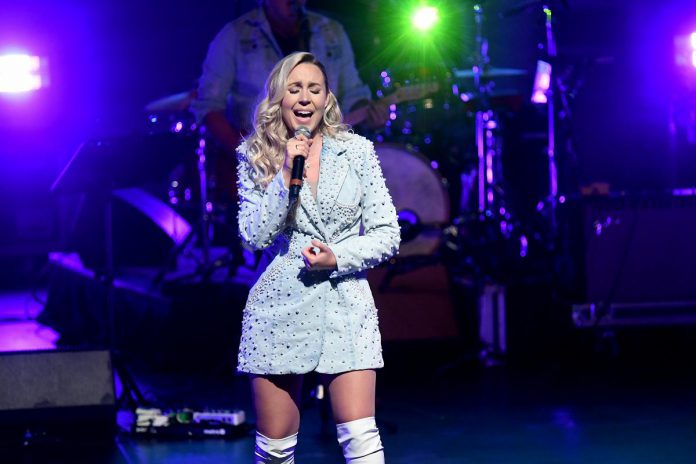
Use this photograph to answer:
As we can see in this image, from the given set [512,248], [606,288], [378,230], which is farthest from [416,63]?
[378,230]

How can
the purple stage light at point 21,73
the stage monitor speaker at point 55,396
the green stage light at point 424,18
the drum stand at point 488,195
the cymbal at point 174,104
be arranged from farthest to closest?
the purple stage light at point 21,73 < the green stage light at point 424,18 < the cymbal at point 174,104 < the drum stand at point 488,195 < the stage monitor speaker at point 55,396

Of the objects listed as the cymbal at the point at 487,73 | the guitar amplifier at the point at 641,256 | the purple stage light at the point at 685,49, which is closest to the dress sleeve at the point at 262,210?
the guitar amplifier at the point at 641,256

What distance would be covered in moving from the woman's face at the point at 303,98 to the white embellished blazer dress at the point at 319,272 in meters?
0.12

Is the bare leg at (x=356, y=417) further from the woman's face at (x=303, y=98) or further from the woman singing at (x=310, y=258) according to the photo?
the woman's face at (x=303, y=98)

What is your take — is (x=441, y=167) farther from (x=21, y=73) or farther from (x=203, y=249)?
(x=21, y=73)

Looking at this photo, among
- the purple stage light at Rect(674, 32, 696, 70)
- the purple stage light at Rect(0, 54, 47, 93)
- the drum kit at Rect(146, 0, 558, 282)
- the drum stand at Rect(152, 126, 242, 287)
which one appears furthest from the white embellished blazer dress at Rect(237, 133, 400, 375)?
the purple stage light at Rect(0, 54, 47, 93)

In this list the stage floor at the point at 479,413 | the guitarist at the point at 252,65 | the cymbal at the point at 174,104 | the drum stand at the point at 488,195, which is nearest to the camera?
the stage floor at the point at 479,413

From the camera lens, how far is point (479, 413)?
18.3 feet

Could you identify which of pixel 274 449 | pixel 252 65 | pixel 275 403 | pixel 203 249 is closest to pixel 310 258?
pixel 275 403

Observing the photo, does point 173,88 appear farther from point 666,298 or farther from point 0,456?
point 0,456

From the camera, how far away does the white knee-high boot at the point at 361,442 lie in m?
3.10

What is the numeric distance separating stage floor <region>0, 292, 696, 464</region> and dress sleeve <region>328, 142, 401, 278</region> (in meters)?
1.69

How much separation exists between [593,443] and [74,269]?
18.3ft

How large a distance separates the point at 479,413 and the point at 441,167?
4352 millimetres
